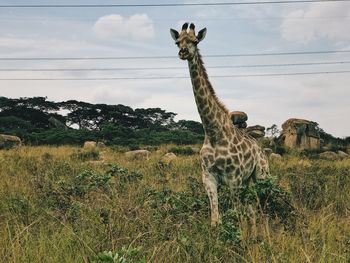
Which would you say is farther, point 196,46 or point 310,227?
point 196,46

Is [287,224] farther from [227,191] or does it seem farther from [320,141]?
[320,141]

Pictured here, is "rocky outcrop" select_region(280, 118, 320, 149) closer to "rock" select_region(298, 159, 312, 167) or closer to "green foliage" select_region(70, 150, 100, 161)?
"rock" select_region(298, 159, 312, 167)

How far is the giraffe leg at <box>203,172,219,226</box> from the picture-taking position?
5940 mm

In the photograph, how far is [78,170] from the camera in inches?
469

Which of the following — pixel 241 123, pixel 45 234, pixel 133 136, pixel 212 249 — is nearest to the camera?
pixel 212 249

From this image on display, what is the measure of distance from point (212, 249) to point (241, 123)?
25739 millimetres

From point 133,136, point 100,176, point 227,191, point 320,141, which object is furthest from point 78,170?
point 133,136

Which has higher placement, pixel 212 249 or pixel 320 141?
pixel 320 141

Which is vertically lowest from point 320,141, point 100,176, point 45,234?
point 45,234

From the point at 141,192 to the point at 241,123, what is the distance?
22961 mm

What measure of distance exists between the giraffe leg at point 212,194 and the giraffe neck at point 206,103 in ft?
1.81

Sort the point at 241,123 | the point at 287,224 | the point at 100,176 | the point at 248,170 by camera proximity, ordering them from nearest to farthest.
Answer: the point at 287,224
the point at 248,170
the point at 100,176
the point at 241,123

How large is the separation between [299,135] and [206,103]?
76.8ft

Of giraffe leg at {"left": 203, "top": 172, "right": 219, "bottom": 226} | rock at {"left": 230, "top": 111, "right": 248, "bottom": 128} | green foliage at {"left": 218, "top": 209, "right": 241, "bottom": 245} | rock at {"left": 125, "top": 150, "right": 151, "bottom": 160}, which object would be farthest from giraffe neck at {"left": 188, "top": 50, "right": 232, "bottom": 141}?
rock at {"left": 230, "top": 111, "right": 248, "bottom": 128}
